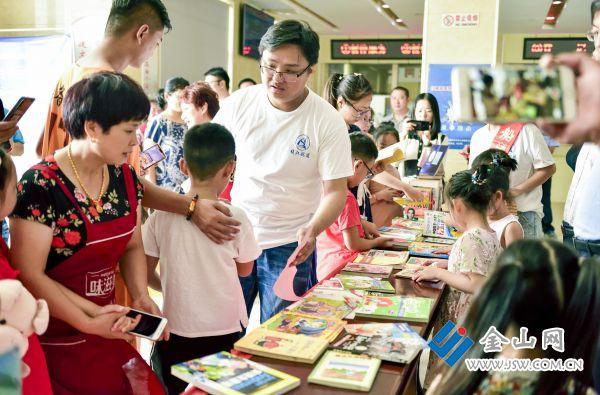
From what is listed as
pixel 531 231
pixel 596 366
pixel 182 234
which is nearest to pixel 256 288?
pixel 182 234

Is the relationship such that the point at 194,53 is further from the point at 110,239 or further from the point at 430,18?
the point at 110,239

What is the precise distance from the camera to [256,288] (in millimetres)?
2221

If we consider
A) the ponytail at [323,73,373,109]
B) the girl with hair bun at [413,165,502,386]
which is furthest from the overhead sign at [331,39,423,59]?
the girl with hair bun at [413,165,502,386]

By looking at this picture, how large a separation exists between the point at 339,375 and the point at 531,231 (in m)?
2.57

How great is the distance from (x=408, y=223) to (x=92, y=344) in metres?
2.22

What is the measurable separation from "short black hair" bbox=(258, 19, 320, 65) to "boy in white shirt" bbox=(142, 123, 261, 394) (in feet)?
1.52

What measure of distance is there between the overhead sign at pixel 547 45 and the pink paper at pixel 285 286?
1085 centimetres

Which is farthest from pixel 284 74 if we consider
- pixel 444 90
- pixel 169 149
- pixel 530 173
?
pixel 444 90

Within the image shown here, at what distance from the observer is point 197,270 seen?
170 cm

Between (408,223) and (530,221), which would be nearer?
(408,223)

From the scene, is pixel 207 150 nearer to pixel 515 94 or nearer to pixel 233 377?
pixel 233 377

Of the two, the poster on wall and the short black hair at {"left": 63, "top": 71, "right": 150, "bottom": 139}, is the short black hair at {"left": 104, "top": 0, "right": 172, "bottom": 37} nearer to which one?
the short black hair at {"left": 63, "top": 71, "right": 150, "bottom": 139}

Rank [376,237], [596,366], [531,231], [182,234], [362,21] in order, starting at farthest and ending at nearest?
[362,21] < [531,231] < [376,237] < [182,234] < [596,366]

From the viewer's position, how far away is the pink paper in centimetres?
200
